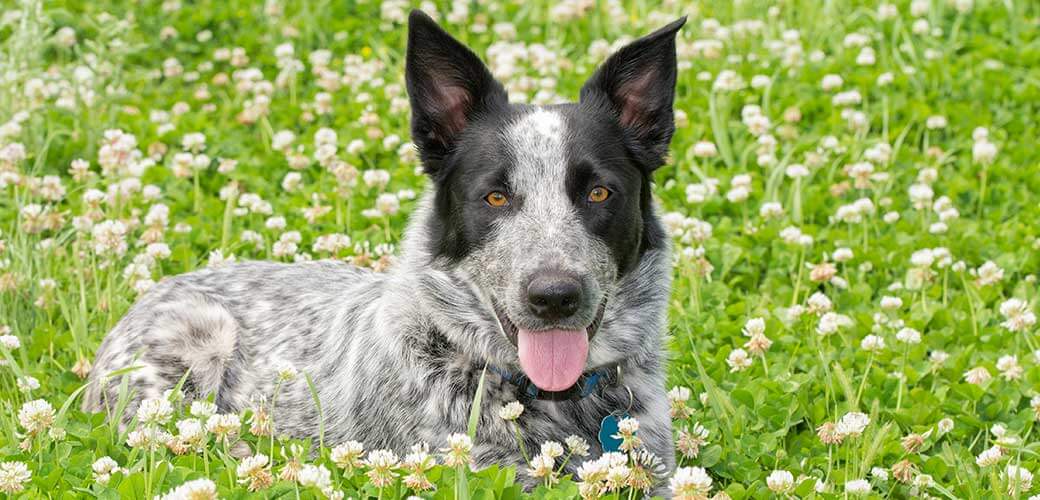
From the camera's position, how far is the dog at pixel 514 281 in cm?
502

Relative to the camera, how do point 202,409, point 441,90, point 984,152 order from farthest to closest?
point 984,152 → point 441,90 → point 202,409

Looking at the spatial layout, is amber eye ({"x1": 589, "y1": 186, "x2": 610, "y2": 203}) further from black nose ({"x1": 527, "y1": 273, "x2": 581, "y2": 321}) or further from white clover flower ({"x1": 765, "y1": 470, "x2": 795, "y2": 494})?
white clover flower ({"x1": 765, "y1": 470, "x2": 795, "y2": 494})

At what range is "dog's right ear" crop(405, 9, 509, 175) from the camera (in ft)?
17.4

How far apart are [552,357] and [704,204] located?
3707mm

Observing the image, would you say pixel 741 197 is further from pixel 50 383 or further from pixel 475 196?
pixel 50 383

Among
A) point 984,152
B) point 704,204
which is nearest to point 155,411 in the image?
point 704,204

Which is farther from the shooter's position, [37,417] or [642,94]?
[642,94]

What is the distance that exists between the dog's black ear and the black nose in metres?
Result: 0.92

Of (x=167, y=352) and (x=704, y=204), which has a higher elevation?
(x=167, y=352)

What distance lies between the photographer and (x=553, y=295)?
4.74 meters

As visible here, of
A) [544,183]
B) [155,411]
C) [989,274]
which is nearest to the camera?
[155,411]

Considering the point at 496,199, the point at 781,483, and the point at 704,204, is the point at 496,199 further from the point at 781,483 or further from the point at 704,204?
the point at 704,204

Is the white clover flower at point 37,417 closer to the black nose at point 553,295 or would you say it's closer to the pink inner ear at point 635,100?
the black nose at point 553,295

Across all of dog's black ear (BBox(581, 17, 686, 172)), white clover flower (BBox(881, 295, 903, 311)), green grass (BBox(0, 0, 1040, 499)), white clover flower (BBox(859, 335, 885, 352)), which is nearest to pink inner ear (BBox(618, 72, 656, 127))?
dog's black ear (BBox(581, 17, 686, 172))
